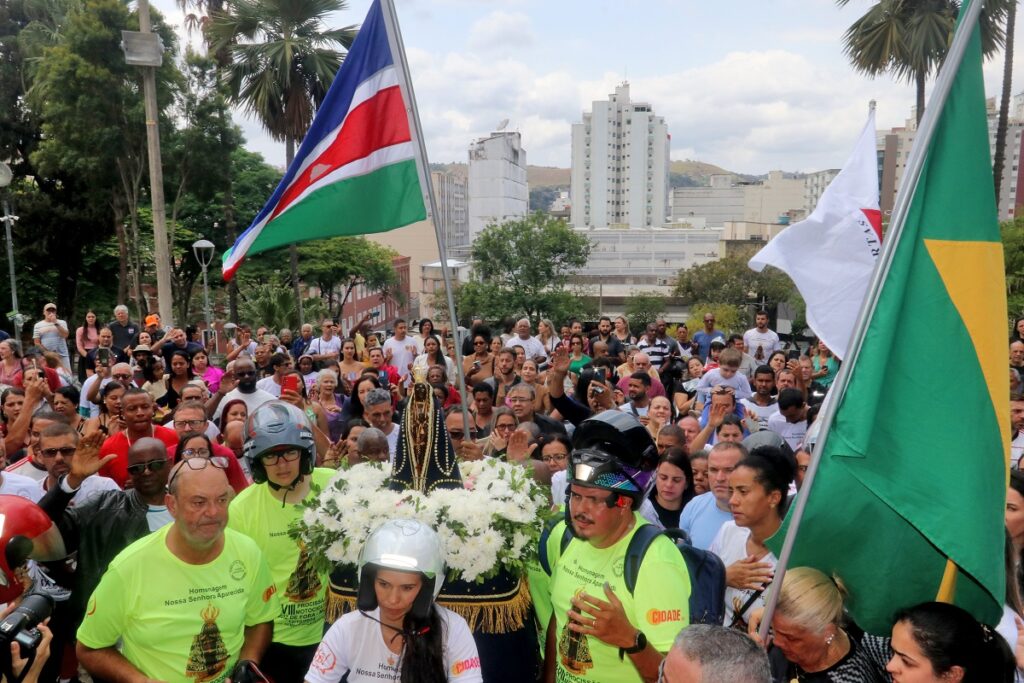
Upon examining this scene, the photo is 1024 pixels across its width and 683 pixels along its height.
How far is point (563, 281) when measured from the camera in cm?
4419

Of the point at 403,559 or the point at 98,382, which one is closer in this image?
the point at 403,559

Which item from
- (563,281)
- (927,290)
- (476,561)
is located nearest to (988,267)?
(927,290)

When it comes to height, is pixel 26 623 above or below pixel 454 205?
below

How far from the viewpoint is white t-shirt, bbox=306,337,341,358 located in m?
12.7

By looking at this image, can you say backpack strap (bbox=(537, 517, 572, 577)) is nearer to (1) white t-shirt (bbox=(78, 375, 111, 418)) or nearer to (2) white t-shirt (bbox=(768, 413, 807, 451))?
(2) white t-shirt (bbox=(768, 413, 807, 451))

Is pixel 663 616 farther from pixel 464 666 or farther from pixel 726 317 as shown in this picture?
pixel 726 317

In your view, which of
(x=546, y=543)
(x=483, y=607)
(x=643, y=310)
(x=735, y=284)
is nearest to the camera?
(x=483, y=607)

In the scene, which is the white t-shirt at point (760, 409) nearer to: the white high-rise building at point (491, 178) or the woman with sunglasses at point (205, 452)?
the woman with sunglasses at point (205, 452)

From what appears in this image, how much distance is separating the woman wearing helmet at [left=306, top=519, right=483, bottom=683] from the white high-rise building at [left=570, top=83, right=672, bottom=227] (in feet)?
580

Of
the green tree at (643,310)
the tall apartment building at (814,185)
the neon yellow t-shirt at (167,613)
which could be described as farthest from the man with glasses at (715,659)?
the tall apartment building at (814,185)

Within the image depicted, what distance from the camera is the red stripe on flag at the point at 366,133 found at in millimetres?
5621

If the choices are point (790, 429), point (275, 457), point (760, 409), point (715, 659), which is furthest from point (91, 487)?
point (760, 409)

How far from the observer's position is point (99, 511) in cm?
448

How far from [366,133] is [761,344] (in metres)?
8.06
